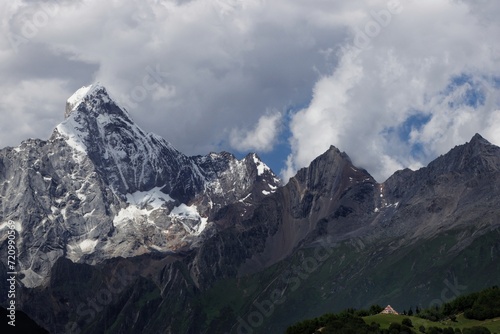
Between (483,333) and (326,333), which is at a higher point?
(326,333)

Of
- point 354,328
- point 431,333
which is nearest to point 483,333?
point 431,333

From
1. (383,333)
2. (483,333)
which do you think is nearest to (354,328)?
(383,333)

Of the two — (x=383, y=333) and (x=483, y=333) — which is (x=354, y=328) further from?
(x=483, y=333)

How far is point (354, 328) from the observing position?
648 ft

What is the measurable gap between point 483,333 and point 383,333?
76.1ft

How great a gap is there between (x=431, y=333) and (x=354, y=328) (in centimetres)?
1762

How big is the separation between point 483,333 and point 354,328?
2936 cm

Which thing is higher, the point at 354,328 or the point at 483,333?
the point at 354,328

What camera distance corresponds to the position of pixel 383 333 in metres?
196

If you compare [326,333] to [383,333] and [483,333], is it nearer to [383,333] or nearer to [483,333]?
[383,333]

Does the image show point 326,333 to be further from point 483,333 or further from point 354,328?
point 483,333

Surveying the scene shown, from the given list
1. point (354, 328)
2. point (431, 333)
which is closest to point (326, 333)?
point (354, 328)

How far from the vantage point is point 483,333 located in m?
200
